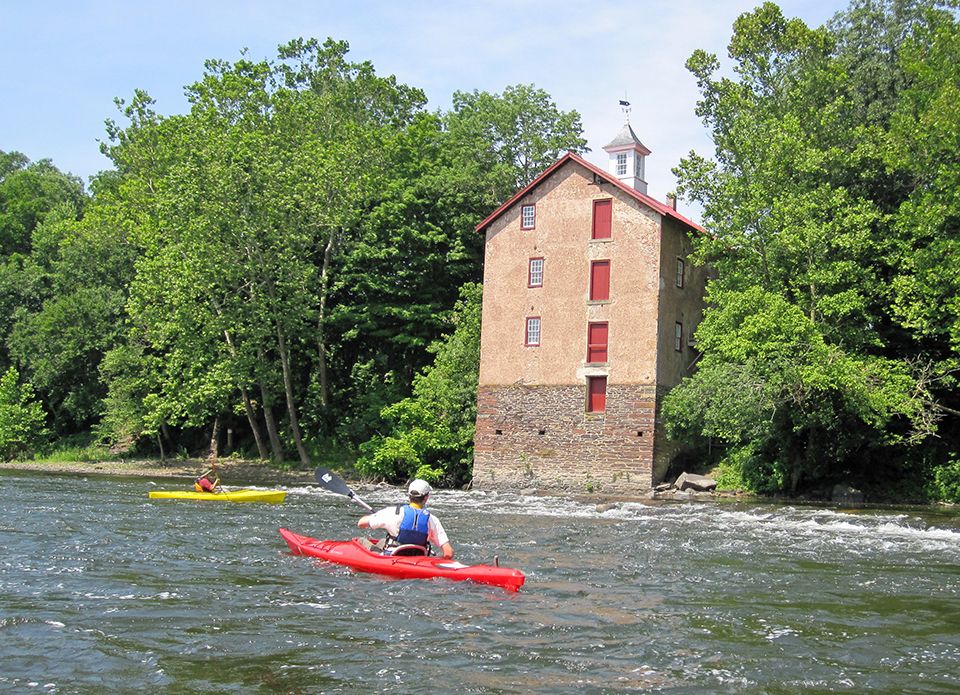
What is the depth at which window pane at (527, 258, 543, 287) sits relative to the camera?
36.3m

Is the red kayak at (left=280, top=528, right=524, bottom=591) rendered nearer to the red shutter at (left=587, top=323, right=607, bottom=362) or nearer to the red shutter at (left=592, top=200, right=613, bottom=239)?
the red shutter at (left=587, top=323, right=607, bottom=362)

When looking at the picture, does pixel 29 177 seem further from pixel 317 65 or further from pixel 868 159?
pixel 868 159

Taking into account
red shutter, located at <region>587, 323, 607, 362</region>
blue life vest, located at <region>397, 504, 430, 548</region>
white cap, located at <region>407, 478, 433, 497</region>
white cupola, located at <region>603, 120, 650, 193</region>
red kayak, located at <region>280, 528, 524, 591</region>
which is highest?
white cupola, located at <region>603, 120, 650, 193</region>

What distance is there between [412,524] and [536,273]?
2400 cm

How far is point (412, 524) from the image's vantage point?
13156 mm

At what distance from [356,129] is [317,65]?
29.0 ft

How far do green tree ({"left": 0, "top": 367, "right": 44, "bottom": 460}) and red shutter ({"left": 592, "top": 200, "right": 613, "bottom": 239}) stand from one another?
90.7ft

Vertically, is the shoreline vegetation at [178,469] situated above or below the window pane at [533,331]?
below

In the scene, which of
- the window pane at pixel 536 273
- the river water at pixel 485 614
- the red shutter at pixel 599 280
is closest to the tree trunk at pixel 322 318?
the window pane at pixel 536 273

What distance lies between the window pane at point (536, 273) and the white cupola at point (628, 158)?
23.4ft

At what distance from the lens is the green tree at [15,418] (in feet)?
149

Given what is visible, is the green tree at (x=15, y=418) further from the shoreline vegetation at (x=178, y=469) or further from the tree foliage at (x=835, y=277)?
the tree foliage at (x=835, y=277)

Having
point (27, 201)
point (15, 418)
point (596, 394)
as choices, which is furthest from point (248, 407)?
point (27, 201)

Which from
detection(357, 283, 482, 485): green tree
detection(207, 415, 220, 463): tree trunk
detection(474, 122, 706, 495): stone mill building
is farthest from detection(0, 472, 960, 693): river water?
detection(207, 415, 220, 463): tree trunk
